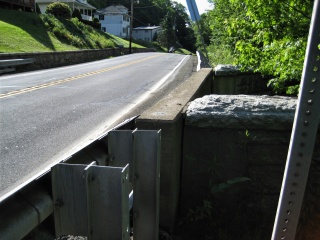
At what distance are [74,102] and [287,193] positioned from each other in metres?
7.92

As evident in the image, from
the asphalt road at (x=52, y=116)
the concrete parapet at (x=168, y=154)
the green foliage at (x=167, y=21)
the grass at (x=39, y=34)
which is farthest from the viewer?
the green foliage at (x=167, y=21)

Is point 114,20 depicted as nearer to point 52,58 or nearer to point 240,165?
point 52,58

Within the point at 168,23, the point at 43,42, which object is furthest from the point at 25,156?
the point at 168,23

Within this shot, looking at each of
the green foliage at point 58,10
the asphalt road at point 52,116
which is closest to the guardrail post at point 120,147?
the asphalt road at point 52,116

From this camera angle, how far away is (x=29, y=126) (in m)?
6.57

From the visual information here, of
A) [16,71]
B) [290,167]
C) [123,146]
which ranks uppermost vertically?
[290,167]

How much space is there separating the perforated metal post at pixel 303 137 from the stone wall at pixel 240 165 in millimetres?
1566

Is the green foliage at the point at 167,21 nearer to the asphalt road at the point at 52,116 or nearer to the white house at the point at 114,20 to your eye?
the white house at the point at 114,20

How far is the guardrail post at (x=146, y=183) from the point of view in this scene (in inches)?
99.2

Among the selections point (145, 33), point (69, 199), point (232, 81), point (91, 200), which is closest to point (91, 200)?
point (91, 200)

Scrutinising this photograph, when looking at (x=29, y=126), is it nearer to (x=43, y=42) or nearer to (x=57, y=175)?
(x=57, y=175)

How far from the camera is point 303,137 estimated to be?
1.50 m

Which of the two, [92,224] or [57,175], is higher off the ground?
[57,175]

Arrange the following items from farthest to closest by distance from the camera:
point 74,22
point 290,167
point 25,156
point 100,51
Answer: point 74,22, point 100,51, point 25,156, point 290,167
